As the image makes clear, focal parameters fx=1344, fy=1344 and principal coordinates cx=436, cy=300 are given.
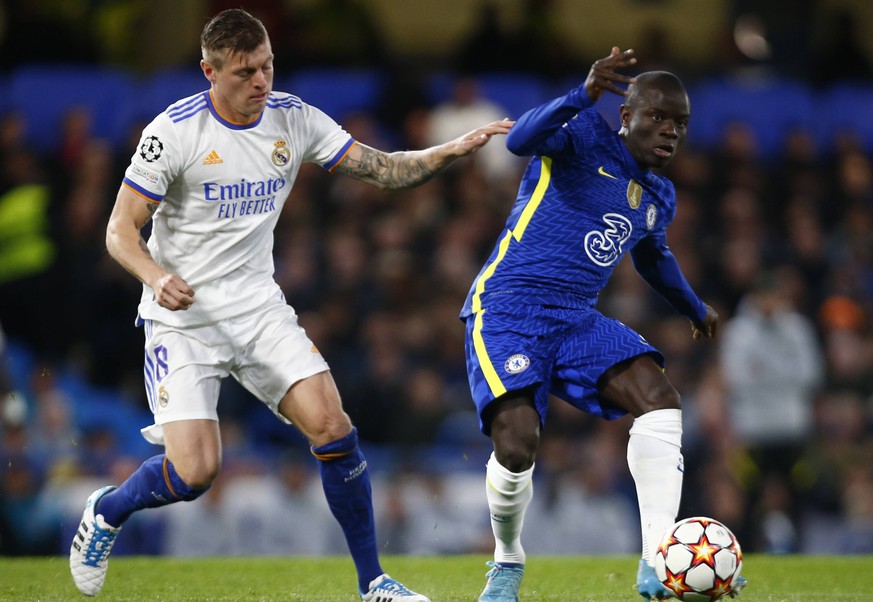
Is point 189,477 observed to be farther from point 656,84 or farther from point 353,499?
point 656,84

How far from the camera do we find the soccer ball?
505 cm

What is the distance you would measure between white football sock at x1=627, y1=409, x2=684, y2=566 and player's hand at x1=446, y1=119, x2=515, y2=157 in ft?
4.40

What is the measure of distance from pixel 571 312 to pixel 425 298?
5180 mm

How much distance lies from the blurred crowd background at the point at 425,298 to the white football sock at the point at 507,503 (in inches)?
150

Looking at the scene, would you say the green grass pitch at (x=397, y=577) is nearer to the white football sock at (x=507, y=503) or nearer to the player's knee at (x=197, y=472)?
the white football sock at (x=507, y=503)

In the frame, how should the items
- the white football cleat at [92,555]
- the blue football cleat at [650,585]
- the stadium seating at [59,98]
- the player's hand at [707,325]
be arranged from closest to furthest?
the blue football cleat at [650,585] < the white football cleat at [92,555] < the player's hand at [707,325] < the stadium seating at [59,98]

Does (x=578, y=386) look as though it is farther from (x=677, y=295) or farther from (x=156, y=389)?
(x=156, y=389)

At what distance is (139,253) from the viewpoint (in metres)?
5.30

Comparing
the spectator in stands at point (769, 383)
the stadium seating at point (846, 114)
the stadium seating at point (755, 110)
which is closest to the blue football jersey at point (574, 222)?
the spectator in stands at point (769, 383)

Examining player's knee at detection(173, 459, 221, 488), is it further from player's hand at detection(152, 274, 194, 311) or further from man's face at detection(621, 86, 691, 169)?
man's face at detection(621, 86, 691, 169)

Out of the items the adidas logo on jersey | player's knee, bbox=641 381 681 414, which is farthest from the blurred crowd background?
player's knee, bbox=641 381 681 414

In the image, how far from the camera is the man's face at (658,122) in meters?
5.59

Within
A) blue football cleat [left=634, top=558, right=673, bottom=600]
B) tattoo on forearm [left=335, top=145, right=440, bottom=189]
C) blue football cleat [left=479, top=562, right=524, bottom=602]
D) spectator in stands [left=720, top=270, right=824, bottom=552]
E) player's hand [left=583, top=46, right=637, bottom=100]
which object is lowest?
spectator in stands [left=720, top=270, right=824, bottom=552]

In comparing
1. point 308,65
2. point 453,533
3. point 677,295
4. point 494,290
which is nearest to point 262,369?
point 494,290
